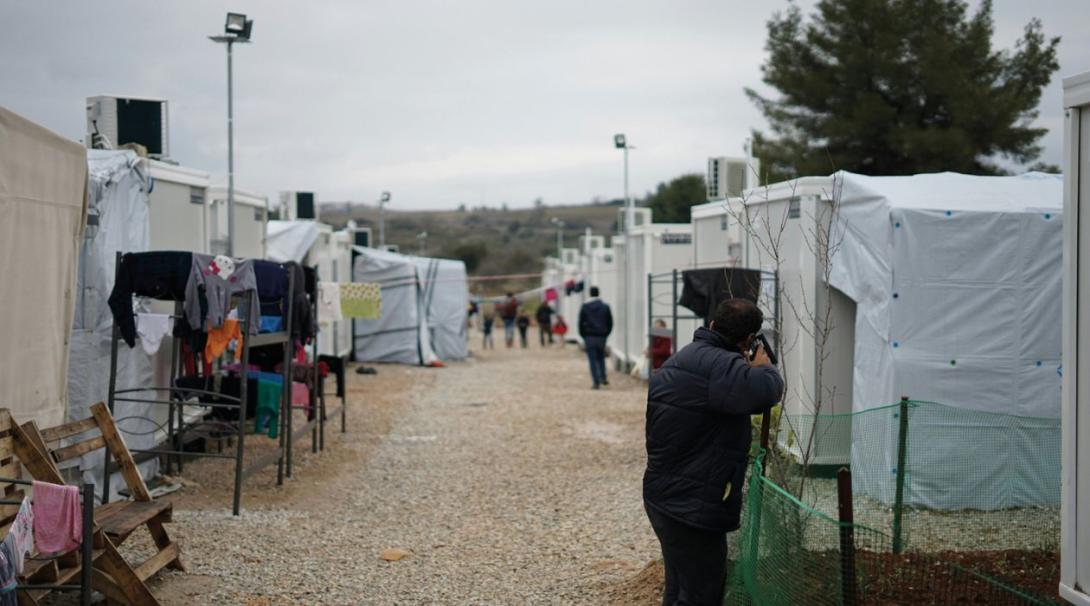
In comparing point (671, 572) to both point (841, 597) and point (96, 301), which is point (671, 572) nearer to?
point (841, 597)

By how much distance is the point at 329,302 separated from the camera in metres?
14.2

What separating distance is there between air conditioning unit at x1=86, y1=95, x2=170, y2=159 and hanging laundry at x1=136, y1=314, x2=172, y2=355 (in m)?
2.27

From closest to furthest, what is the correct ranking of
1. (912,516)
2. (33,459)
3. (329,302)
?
(33,459) < (912,516) < (329,302)

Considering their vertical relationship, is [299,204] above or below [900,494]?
above

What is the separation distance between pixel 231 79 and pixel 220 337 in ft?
12.8

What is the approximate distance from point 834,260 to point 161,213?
19.3 ft

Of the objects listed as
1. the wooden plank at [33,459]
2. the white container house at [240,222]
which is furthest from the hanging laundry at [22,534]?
the white container house at [240,222]

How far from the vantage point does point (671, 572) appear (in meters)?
4.55

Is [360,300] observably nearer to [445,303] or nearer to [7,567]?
[445,303]

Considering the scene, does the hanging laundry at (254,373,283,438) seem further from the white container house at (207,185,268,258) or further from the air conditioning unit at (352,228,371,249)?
the air conditioning unit at (352,228,371,249)

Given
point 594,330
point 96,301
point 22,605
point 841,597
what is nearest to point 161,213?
point 96,301

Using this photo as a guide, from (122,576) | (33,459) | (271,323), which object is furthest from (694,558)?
(271,323)

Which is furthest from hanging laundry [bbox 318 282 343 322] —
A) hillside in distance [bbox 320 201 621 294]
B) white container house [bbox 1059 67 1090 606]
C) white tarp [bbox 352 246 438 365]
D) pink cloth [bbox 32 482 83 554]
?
hillside in distance [bbox 320 201 621 294]

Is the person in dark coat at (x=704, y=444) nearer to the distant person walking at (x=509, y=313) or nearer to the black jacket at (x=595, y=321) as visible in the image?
the black jacket at (x=595, y=321)
